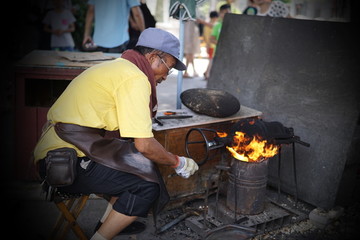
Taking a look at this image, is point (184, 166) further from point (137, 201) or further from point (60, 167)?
point (60, 167)

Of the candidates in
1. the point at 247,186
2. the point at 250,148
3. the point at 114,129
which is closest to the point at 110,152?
the point at 114,129

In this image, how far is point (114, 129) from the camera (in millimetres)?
2711

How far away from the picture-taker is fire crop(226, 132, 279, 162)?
334cm

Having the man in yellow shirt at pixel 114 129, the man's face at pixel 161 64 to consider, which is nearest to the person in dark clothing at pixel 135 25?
the man's face at pixel 161 64

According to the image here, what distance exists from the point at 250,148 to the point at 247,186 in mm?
376

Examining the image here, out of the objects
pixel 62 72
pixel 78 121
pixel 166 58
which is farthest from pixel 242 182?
pixel 62 72

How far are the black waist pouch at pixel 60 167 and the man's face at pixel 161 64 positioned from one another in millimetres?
849

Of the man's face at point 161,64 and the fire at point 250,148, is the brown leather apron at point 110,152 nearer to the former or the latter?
the man's face at point 161,64

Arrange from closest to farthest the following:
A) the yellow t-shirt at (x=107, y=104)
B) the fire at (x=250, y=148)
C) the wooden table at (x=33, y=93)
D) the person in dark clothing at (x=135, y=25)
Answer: the yellow t-shirt at (x=107, y=104), the fire at (x=250, y=148), the wooden table at (x=33, y=93), the person in dark clothing at (x=135, y=25)

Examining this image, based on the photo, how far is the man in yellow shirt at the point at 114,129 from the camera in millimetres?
2537

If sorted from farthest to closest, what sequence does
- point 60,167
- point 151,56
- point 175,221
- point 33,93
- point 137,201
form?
point 33,93, point 175,221, point 151,56, point 137,201, point 60,167

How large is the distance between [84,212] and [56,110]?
1408mm

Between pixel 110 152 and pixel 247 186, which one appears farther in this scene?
pixel 247 186

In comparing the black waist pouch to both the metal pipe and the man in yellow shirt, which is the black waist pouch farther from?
the metal pipe
